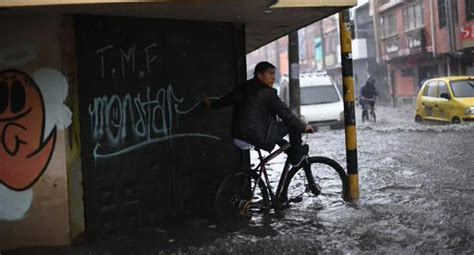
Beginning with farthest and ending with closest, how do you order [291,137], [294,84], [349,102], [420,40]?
[420,40] → [294,84] → [349,102] → [291,137]

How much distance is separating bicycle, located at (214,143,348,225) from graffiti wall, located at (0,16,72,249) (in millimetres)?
1708

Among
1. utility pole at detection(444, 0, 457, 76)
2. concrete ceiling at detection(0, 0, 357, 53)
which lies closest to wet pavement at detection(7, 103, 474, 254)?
concrete ceiling at detection(0, 0, 357, 53)

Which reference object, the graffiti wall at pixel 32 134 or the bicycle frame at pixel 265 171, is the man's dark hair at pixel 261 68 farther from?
the graffiti wall at pixel 32 134

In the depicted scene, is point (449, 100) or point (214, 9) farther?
point (449, 100)

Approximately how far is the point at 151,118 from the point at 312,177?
6.56 feet

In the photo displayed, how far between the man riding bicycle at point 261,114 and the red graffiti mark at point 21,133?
6.33 feet

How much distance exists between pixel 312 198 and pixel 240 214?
1294 millimetres

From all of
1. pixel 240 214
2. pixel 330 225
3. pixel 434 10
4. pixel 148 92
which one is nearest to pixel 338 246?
pixel 330 225

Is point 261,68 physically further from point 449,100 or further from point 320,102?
point 320,102

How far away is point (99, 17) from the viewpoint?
5949mm

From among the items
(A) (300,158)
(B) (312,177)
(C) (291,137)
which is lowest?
(B) (312,177)

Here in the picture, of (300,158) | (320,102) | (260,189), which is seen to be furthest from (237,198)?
(320,102)

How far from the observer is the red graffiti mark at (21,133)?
5.64 m

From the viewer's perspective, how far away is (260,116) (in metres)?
6.37
